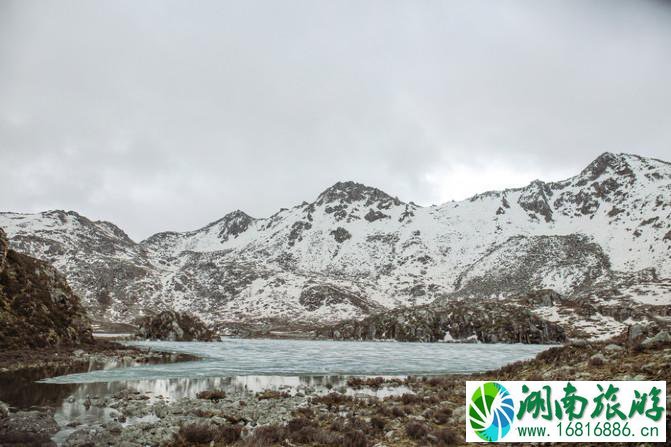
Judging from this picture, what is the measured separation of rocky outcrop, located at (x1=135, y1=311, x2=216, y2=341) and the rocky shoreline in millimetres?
109356

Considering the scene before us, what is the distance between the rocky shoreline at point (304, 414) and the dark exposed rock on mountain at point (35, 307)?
30.0 m

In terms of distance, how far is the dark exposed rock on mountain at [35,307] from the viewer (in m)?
50.9

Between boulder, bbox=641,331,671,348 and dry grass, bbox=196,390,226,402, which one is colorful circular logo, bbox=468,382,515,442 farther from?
dry grass, bbox=196,390,226,402

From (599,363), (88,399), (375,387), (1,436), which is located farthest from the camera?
(375,387)

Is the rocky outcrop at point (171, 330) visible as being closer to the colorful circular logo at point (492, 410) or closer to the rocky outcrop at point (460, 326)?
the rocky outcrop at point (460, 326)

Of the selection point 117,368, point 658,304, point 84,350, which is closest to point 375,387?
point 117,368

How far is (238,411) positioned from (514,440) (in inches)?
598

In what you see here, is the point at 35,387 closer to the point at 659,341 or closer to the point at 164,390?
the point at 164,390

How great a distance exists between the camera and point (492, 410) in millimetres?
12711

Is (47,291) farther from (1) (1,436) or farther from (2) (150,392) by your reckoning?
(1) (1,436)

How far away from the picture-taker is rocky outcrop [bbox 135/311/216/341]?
133 metres

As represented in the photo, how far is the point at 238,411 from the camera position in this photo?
23.1 m

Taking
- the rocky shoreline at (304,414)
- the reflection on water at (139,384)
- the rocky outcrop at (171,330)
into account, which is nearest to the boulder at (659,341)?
the rocky shoreline at (304,414)

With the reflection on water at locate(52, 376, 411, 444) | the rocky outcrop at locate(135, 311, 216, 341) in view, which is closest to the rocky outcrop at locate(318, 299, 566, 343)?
the rocky outcrop at locate(135, 311, 216, 341)
